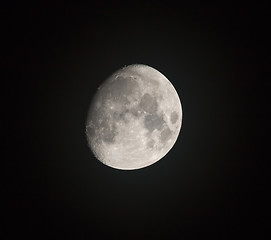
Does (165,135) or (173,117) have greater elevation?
(173,117)

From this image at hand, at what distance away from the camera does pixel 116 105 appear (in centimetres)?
261

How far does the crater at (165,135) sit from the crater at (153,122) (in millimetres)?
89

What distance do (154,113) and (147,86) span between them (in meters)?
0.27

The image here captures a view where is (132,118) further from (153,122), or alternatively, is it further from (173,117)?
(173,117)

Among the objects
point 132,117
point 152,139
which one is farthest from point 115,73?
point 152,139

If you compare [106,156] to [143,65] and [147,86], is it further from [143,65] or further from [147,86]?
[143,65]

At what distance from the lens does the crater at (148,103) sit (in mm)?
2646

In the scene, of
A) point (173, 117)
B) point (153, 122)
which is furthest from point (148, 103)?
point (173, 117)

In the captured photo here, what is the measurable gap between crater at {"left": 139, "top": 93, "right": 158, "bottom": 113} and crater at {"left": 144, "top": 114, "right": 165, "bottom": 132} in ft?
0.19

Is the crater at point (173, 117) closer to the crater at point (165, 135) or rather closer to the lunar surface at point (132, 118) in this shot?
the lunar surface at point (132, 118)

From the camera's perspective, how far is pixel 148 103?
2.67 metres

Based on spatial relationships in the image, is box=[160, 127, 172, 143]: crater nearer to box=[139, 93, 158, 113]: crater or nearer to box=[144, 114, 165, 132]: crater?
box=[144, 114, 165, 132]: crater

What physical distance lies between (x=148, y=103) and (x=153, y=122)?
0.19 metres

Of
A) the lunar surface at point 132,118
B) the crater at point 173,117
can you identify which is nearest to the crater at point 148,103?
the lunar surface at point 132,118
